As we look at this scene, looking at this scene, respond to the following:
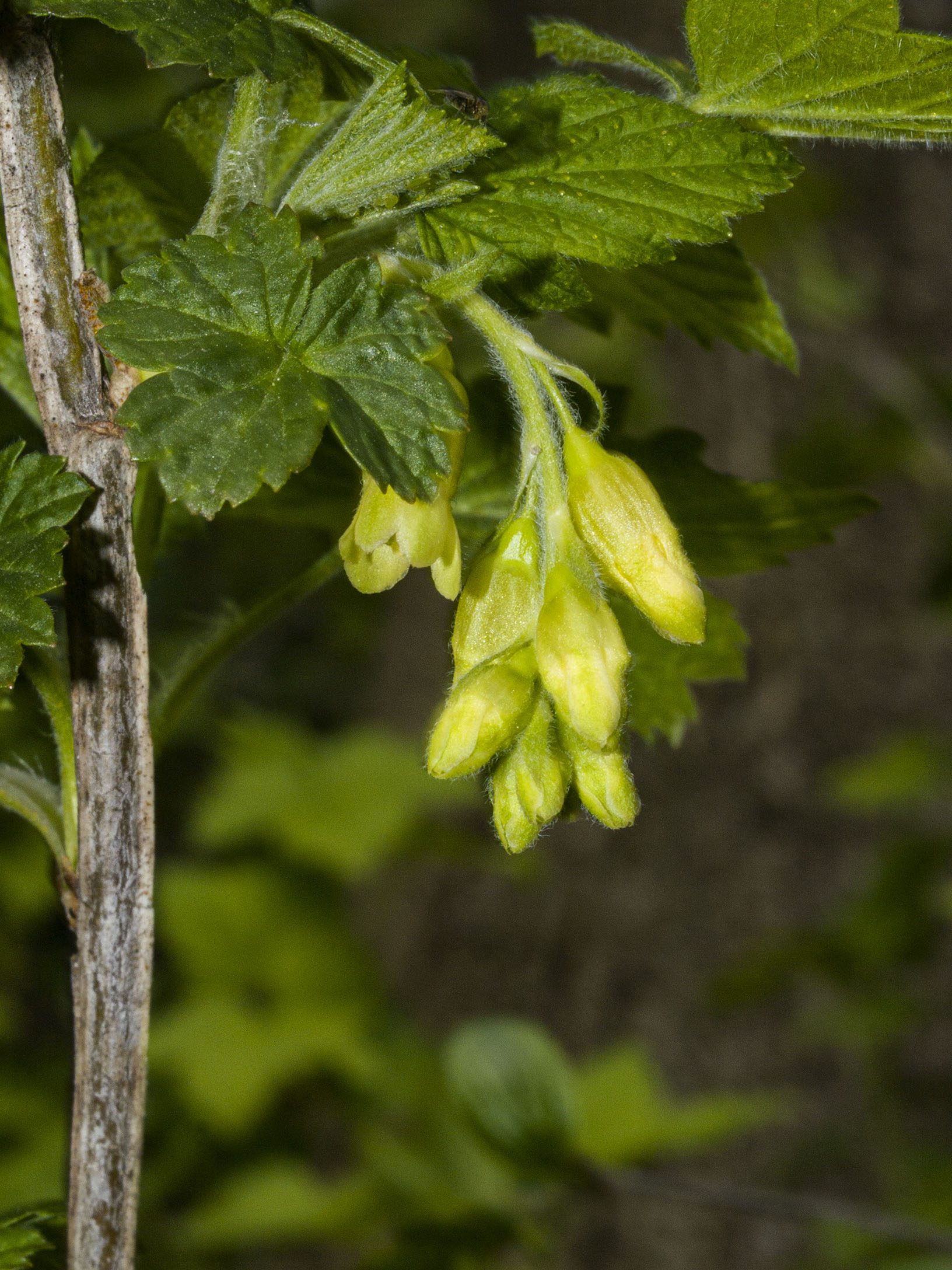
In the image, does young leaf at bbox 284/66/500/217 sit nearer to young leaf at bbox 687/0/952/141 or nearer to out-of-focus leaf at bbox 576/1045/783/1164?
young leaf at bbox 687/0/952/141

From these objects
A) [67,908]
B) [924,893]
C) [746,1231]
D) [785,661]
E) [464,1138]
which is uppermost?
[785,661]

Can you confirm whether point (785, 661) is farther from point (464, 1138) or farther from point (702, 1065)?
point (464, 1138)

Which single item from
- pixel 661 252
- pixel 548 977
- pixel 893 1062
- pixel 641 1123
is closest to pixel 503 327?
pixel 661 252

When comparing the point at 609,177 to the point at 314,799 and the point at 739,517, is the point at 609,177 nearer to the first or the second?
the point at 739,517

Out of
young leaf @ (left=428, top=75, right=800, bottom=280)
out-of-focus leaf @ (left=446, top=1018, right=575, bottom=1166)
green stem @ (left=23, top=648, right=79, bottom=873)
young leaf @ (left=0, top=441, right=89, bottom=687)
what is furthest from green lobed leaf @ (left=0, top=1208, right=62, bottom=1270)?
out-of-focus leaf @ (left=446, top=1018, right=575, bottom=1166)

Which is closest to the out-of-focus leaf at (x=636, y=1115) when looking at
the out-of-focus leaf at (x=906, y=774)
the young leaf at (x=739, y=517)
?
the out-of-focus leaf at (x=906, y=774)
